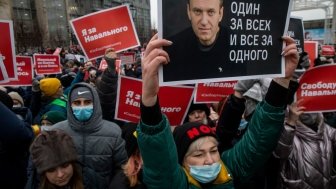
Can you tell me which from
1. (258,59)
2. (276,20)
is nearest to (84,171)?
(258,59)

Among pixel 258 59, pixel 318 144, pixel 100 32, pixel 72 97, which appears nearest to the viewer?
pixel 258 59

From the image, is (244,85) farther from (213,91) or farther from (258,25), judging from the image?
(213,91)

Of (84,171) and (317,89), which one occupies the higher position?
(317,89)

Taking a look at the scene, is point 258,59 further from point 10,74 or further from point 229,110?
point 10,74

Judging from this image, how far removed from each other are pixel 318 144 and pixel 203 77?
4.08 feet

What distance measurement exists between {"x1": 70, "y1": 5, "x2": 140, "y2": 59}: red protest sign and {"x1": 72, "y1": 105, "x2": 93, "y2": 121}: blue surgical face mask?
1541 mm

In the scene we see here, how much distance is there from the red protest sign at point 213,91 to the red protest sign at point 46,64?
481 centimetres

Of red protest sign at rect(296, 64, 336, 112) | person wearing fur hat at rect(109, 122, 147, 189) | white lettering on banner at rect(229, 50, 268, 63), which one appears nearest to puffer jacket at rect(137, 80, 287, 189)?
white lettering on banner at rect(229, 50, 268, 63)

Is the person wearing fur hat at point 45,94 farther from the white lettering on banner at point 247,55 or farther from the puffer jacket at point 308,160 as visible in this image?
the white lettering on banner at point 247,55

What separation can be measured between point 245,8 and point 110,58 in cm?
245

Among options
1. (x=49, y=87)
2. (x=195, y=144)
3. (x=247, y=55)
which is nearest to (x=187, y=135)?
(x=195, y=144)

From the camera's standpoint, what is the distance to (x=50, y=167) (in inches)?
91.5

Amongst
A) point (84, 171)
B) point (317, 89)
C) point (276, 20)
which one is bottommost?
point (84, 171)

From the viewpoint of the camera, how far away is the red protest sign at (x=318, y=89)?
2793mm
